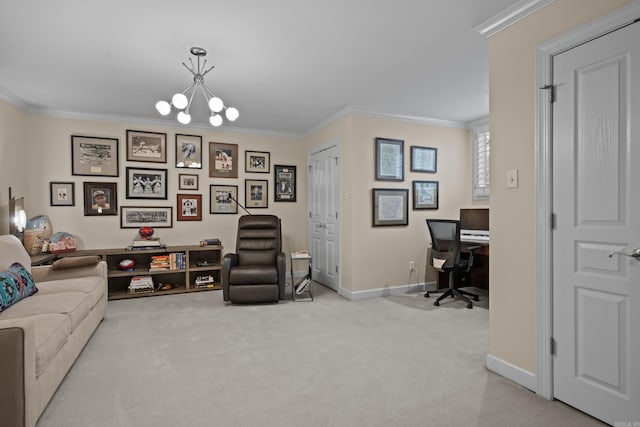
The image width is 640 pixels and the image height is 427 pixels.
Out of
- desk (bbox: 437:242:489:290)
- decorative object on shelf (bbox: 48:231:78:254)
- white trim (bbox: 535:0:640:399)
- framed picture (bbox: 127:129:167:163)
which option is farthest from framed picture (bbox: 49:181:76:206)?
white trim (bbox: 535:0:640:399)

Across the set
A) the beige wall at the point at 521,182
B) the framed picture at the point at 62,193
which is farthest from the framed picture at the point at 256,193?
the beige wall at the point at 521,182

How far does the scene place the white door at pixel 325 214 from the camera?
490 cm

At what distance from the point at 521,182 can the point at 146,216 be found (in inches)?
183

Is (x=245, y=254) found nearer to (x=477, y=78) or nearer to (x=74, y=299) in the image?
(x=74, y=299)

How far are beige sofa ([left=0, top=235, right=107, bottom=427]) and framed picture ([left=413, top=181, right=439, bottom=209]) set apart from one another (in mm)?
3911

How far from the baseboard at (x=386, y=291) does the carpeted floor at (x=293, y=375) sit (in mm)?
607

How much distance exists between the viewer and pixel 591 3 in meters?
1.88

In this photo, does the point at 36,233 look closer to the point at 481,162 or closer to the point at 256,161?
the point at 256,161

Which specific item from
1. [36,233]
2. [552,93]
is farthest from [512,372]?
[36,233]

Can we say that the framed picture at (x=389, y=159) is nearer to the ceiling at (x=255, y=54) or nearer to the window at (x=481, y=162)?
the ceiling at (x=255, y=54)

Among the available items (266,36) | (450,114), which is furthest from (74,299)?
(450,114)

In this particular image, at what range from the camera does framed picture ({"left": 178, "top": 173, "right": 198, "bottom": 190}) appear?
5180 mm

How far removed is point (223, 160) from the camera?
5.43m

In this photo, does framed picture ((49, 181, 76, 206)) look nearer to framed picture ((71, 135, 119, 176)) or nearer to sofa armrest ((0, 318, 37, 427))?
framed picture ((71, 135, 119, 176))
